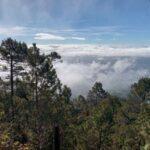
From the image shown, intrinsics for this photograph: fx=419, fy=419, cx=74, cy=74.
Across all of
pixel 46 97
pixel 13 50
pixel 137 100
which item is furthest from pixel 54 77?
pixel 137 100

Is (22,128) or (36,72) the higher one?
(36,72)

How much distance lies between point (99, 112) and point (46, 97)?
10.0 metres

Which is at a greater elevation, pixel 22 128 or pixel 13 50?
pixel 13 50

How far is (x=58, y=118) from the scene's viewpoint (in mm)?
45719

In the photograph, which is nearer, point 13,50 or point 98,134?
point 98,134

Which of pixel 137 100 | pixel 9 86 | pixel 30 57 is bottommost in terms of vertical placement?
pixel 137 100

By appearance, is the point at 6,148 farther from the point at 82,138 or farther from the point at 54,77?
the point at 54,77

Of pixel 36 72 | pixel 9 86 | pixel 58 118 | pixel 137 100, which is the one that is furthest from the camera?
pixel 137 100

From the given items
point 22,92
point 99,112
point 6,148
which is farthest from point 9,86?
point 6,148

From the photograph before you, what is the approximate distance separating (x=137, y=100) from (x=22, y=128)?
64.6 meters

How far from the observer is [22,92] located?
64.8 metres

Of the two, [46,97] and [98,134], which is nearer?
[46,97]

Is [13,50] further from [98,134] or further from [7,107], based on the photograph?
[98,134]

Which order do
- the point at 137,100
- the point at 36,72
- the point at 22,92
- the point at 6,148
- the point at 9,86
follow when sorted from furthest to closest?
the point at 137,100 → the point at 22,92 → the point at 9,86 → the point at 36,72 → the point at 6,148
